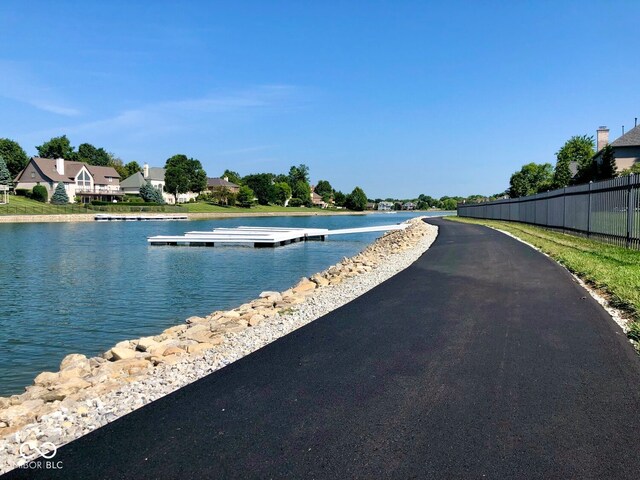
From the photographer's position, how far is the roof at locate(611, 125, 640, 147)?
47.8 m

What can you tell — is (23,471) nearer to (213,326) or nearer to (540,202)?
(213,326)

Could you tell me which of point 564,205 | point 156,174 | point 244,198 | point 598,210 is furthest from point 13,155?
point 598,210

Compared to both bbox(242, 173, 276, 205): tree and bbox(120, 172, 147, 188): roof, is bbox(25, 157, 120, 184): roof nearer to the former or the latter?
bbox(120, 172, 147, 188): roof

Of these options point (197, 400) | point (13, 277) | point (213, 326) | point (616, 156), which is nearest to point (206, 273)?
point (13, 277)

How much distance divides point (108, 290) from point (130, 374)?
1050cm

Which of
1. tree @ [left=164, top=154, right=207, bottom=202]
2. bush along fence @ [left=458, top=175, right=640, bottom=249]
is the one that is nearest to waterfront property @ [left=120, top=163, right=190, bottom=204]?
tree @ [left=164, top=154, right=207, bottom=202]

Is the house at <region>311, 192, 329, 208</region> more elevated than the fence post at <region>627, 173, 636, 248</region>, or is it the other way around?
the house at <region>311, 192, 329, 208</region>

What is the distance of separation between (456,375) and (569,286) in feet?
18.8

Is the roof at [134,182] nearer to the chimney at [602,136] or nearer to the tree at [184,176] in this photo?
the tree at [184,176]

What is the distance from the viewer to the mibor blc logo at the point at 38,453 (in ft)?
11.4

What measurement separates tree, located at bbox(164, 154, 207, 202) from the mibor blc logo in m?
112

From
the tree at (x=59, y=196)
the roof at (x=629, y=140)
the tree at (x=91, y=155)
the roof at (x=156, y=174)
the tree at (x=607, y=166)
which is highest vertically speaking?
the tree at (x=91, y=155)

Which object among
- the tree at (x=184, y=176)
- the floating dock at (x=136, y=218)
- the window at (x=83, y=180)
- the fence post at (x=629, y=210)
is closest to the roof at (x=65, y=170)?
the window at (x=83, y=180)

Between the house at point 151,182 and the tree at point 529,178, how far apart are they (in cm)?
7232
